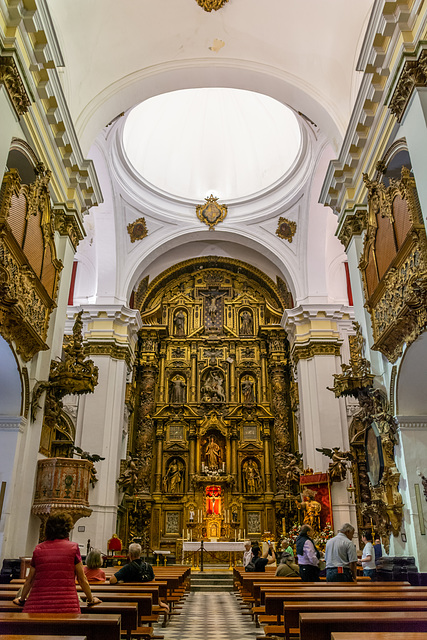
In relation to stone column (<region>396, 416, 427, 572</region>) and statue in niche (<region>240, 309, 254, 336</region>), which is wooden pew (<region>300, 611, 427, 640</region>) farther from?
statue in niche (<region>240, 309, 254, 336</region>)

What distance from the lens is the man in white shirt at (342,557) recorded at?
605 centimetres

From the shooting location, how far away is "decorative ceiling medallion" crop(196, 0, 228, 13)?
10328mm

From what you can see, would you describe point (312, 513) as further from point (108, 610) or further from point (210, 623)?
point (108, 610)

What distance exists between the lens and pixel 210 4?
34.0 ft

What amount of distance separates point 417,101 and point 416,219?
5.03 ft

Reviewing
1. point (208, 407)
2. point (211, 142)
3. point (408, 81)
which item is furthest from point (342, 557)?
point (211, 142)

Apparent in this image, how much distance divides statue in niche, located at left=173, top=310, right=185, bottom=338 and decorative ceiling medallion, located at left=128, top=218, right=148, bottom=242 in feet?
12.7

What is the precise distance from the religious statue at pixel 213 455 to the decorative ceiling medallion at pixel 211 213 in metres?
7.64

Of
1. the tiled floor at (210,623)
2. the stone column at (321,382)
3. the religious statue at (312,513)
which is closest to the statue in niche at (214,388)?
the stone column at (321,382)

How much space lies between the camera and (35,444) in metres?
8.50

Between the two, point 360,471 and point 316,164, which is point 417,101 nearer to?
point 316,164

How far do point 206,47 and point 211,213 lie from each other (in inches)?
318

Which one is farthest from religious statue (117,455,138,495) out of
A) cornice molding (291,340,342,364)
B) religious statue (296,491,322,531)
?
cornice molding (291,340,342,364)

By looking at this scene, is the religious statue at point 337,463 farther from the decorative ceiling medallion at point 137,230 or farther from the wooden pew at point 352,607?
the wooden pew at point 352,607
